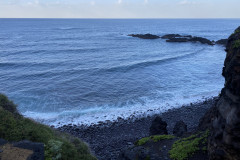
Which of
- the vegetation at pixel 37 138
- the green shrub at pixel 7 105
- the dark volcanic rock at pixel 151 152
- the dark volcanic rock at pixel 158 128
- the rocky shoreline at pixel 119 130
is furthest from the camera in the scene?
the rocky shoreline at pixel 119 130

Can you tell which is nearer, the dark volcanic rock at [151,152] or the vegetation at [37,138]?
the vegetation at [37,138]

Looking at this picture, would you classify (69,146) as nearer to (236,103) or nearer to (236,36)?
(236,103)

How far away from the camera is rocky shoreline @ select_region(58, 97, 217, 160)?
17.9m

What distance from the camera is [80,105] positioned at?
26953 mm

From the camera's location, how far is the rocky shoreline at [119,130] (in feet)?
58.7

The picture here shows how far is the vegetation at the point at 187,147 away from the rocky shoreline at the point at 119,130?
619 cm

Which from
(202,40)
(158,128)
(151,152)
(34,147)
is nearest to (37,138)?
(34,147)

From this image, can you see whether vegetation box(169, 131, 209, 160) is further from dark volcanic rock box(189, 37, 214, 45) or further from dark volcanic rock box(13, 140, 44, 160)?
dark volcanic rock box(189, 37, 214, 45)

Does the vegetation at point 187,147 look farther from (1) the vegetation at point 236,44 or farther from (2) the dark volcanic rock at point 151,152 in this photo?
(1) the vegetation at point 236,44

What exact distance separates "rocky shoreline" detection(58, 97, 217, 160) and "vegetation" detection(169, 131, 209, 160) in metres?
6.19

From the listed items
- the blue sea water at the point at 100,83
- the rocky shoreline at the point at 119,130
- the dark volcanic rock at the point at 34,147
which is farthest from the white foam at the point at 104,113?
the dark volcanic rock at the point at 34,147

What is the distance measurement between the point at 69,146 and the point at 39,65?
3591 centimetres

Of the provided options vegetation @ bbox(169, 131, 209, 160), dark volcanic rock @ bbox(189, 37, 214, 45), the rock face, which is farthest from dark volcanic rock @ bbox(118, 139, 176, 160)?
dark volcanic rock @ bbox(189, 37, 214, 45)

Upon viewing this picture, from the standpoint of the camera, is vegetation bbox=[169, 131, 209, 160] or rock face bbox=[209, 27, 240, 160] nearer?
rock face bbox=[209, 27, 240, 160]
